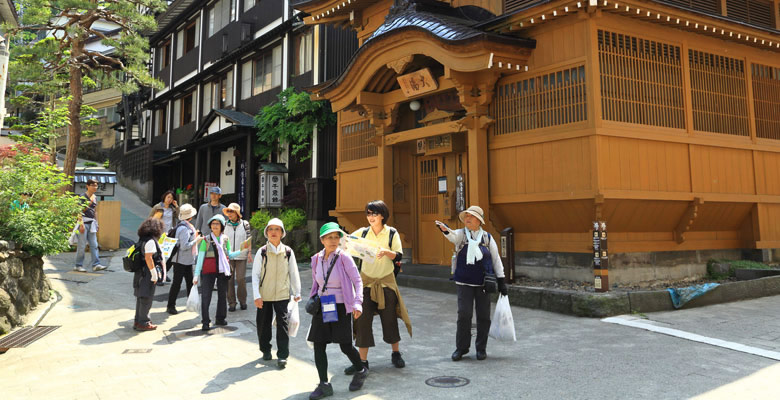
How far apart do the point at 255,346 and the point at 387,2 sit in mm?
9828

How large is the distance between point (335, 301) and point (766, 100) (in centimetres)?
1144

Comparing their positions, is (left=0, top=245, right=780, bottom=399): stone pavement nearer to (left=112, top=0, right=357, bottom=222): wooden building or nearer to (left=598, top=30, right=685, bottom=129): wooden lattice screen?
(left=598, top=30, right=685, bottom=129): wooden lattice screen

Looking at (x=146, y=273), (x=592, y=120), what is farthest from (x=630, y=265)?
(x=146, y=273)

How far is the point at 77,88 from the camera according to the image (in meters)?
17.5

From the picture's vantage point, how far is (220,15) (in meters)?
25.4

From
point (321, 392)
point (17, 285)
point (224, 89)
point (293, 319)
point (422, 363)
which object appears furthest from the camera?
point (224, 89)

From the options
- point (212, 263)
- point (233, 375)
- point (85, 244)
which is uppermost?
point (85, 244)

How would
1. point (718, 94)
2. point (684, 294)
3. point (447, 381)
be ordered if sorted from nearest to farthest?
point (447, 381) → point (684, 294) → point (718, 94)

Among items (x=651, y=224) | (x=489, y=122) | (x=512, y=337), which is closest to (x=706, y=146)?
(x=651, y=224)

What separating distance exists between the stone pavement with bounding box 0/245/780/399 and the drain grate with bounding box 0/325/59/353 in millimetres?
138

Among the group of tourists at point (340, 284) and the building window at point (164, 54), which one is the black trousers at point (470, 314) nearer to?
the group of tourists at point (340, 284)

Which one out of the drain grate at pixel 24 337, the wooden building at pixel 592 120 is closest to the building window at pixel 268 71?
the wooden building at pixel 592 120

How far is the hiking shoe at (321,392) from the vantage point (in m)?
4.66

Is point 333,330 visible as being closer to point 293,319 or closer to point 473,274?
point 293,319
